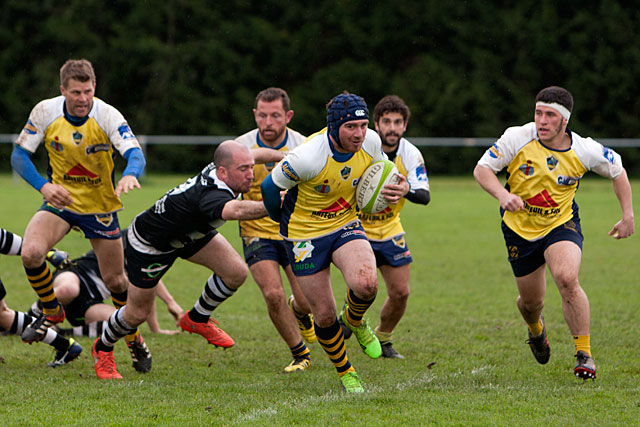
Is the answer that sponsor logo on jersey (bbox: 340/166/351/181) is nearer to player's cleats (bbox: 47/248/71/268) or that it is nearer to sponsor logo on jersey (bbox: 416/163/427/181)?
sponsor logo on jersey (bbox: 416/163/427/181)

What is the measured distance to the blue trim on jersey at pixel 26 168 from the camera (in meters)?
6.71

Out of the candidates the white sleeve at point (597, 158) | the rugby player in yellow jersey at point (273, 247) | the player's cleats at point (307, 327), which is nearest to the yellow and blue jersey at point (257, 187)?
the rugby player in yellow jersey at point (273, 247)

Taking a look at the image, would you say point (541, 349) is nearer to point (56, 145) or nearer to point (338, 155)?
point (338, 155)

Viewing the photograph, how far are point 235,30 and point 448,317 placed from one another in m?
25.4

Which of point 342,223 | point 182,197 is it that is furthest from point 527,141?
point 182,197

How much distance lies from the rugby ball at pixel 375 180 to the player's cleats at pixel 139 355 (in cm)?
212

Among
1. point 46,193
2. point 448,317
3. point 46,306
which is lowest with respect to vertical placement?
point 448,317

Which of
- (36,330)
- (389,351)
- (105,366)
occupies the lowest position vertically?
(389,351)

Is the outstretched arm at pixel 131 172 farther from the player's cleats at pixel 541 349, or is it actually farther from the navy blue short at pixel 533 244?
the player's cleats at pixel 541 349

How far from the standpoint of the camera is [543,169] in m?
6.06

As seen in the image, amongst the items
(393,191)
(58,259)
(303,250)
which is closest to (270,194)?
(303,250)

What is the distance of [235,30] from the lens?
32.2 m

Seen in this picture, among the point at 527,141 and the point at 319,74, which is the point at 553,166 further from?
the point at 319,74

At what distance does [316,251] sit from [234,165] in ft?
2.70
